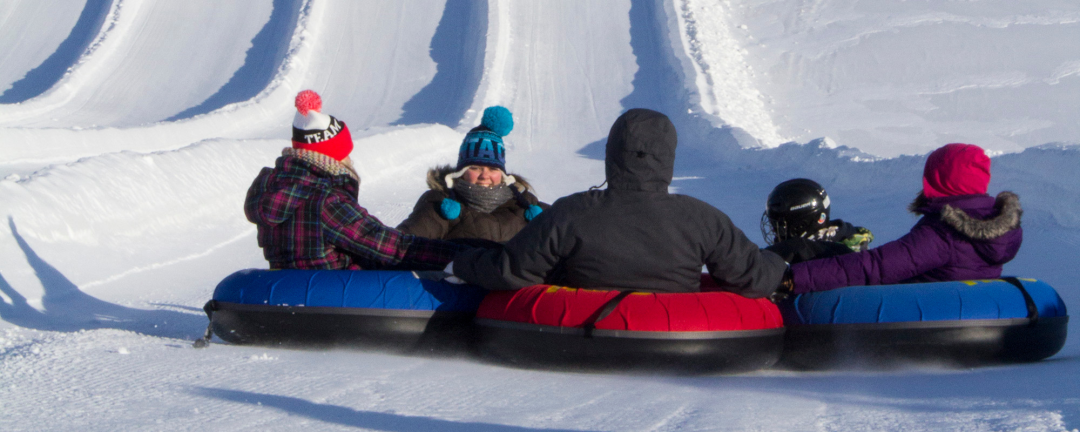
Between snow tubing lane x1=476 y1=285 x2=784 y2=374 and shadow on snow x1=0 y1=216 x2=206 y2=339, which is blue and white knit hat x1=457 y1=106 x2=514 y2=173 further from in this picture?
shadow on snow x1=0 y1=216 x2=206 y2=339

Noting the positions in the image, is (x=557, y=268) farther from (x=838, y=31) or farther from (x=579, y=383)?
(x=838, y=31)

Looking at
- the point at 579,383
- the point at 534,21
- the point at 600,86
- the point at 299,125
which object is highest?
the point at 534,21

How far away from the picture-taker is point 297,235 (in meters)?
3.48

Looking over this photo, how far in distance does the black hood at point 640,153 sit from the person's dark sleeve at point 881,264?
763 mm

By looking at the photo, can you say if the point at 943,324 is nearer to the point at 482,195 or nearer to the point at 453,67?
the point at 482,195

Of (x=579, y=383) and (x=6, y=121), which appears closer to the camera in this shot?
(x=579, y=383)

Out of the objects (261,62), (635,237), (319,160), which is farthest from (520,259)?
(261,62)

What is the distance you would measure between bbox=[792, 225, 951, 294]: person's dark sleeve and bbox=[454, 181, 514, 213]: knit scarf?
1407mm

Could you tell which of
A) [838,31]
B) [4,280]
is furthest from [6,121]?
[838,31]

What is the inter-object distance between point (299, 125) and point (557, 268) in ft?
4.02

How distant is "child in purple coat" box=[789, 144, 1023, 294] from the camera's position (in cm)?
323

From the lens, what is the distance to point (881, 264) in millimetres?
3283

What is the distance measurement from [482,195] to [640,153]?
1.25 meters

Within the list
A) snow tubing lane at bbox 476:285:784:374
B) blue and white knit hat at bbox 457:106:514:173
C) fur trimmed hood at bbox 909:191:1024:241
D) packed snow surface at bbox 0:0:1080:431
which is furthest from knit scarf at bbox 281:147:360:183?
fur trimmed hood at bbox 909:191:1024:241
